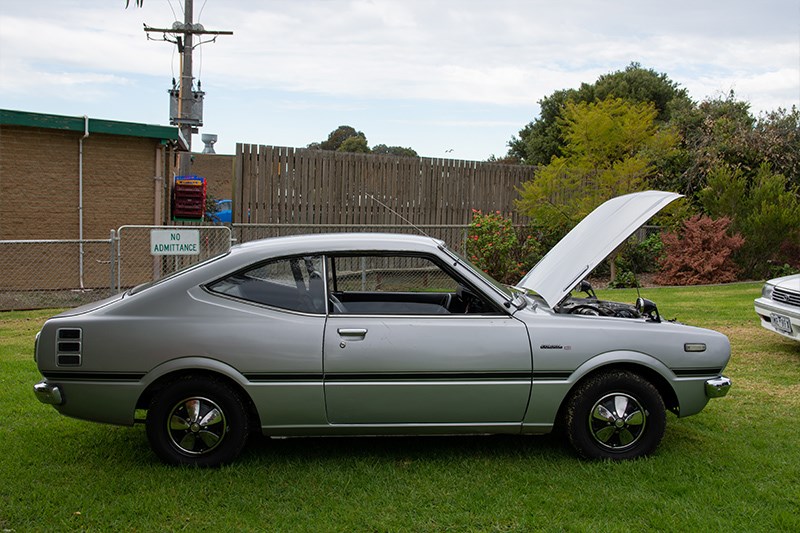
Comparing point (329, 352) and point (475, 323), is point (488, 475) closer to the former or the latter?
point (475, 323)

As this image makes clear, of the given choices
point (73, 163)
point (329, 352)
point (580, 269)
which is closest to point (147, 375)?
point (329, 352)

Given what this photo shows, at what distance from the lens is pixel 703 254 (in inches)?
623

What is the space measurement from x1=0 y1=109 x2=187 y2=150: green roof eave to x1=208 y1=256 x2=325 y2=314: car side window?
10.5m

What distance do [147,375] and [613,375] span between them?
3.00m

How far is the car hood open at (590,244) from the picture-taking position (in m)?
5.03

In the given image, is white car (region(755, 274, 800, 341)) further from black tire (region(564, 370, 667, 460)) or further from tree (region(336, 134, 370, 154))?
tree (region(336, 134, 370, 154))

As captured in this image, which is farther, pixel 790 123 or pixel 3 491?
pixel 790 123

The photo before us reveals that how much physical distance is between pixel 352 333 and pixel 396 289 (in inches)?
58.5

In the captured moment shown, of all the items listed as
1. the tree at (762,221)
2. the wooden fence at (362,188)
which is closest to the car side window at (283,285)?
the wooden fence at (362,188)

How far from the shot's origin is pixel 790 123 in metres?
20.8

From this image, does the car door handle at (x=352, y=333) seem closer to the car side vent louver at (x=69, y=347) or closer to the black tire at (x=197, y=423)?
the black tire at (x=197, y=423)

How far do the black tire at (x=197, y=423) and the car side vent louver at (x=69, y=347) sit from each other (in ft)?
1.84

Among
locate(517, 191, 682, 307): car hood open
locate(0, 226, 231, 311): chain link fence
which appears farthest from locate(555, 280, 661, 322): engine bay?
locate(0, 226, 231, 311): chain link fence

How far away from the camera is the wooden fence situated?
15.5m
